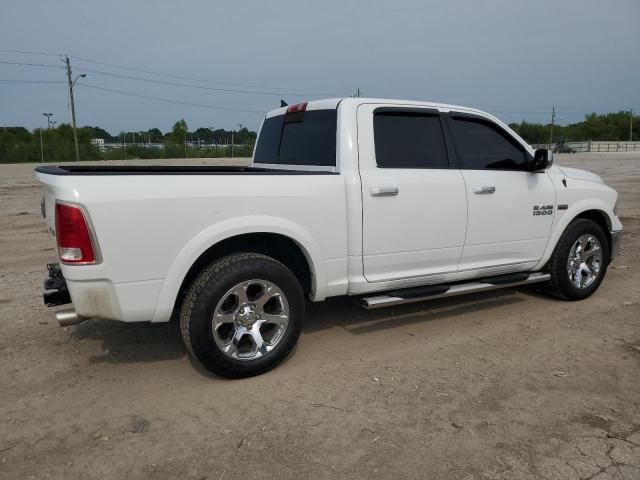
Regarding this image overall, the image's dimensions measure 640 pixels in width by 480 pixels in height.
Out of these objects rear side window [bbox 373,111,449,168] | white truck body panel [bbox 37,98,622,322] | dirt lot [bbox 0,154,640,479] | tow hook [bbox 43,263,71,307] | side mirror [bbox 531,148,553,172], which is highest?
rear side window [bbox 373,111,449,168]

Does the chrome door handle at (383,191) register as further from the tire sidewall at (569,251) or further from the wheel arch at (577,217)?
the tire sidewall at (569,251)

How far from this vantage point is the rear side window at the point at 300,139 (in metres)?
4.27

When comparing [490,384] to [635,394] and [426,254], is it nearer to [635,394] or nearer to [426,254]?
[635,394]

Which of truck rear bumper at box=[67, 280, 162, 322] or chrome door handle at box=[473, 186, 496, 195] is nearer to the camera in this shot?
truck rear bumper at box=[67, 280, 162, 322]

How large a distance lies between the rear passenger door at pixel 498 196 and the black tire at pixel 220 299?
1706 millimetres

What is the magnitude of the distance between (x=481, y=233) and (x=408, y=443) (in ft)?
7.37

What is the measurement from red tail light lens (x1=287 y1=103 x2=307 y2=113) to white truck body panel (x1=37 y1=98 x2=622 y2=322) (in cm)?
9

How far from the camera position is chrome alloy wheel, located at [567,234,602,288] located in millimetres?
5340

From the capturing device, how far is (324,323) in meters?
4.81

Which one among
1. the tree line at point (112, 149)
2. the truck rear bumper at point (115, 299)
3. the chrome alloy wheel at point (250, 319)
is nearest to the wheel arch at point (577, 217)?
the chrome alloy wheel at point (250, 319)

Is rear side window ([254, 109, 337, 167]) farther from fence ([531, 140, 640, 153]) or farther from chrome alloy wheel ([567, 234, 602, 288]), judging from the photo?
fence ([531, 140, 640, 153])

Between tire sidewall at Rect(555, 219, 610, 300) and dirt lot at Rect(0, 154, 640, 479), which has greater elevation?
tire sidewall at Rect(555, 219, 610, 300)

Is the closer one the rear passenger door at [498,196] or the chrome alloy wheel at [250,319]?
the chrome alloy wheel at [250,319]

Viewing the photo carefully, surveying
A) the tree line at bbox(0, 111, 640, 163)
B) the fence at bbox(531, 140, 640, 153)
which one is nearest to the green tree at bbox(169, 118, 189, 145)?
the tree line at bbox(0, 111, 640, 163)
